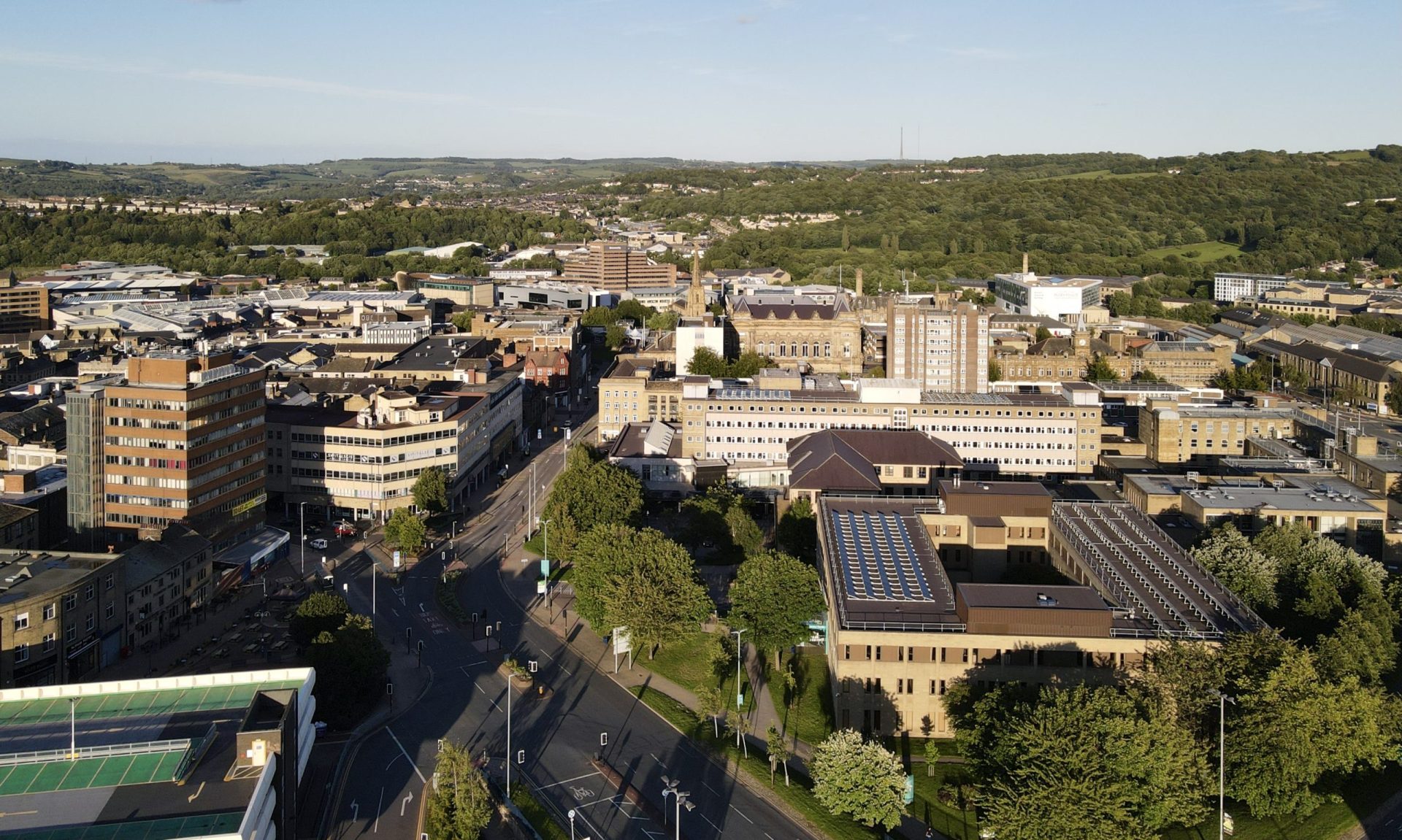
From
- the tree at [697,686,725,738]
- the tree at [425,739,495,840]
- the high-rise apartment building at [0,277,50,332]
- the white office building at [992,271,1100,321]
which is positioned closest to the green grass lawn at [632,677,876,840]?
the tree at [697,686,725,738]

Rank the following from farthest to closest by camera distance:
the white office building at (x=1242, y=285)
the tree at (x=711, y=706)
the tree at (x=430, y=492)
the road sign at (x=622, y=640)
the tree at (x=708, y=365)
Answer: the white office building at (x=1242, y=285) < the tree at (x=708, y=365) < the tree at (x=430, y=492) < the road sign at (x=622, y=640) < the tree at (x=711, y=706)

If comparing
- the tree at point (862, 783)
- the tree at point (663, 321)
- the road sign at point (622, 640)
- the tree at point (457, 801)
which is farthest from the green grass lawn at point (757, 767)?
the tree at point (663, 321)

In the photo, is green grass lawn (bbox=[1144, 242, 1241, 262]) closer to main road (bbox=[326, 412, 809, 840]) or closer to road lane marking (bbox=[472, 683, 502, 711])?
main road (bbox=[326, 412, 809, 840])

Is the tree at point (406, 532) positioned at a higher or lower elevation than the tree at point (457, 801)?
higher

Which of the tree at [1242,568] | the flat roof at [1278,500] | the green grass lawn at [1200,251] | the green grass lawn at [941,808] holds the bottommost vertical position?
the green grass lawn at [941,808]

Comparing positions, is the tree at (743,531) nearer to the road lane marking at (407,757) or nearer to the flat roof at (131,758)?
the road lane marking at (407,757)

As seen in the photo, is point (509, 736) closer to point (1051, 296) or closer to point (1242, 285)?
point (1051, 296)

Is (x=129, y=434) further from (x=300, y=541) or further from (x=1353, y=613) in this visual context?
(x=1353, y=613)
